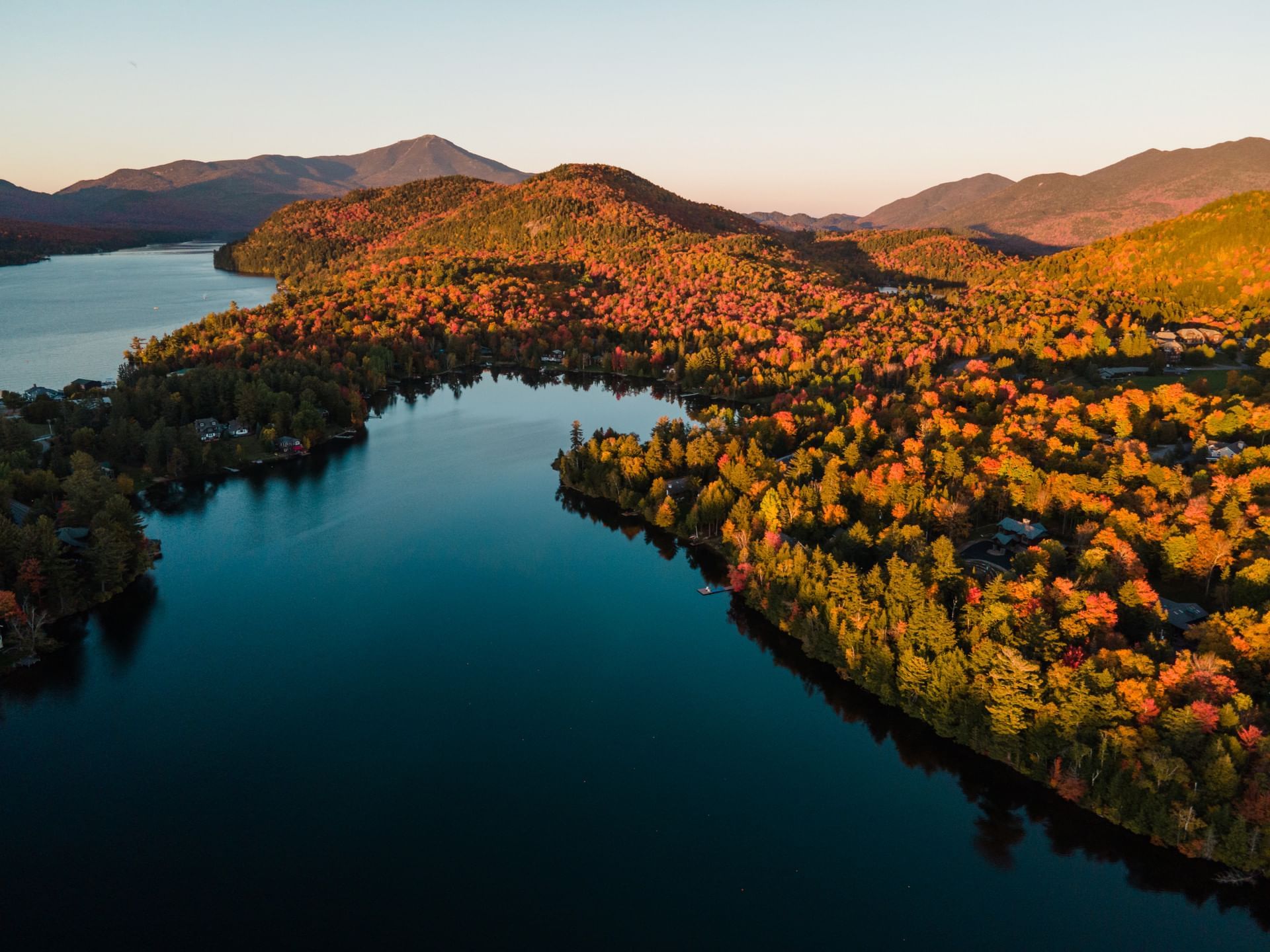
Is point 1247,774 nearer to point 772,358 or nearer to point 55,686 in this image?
point 55,686

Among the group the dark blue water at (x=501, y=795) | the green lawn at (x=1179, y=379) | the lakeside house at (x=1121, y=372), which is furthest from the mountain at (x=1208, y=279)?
the dark blue water at (x=501, y=795)

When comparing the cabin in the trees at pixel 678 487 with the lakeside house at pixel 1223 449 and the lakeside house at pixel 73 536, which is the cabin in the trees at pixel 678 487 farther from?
the lakeside house at pixel 1223 449

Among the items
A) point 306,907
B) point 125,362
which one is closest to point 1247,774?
point 306,907

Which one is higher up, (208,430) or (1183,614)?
(208,430)

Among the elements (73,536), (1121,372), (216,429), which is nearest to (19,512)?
(73,536)

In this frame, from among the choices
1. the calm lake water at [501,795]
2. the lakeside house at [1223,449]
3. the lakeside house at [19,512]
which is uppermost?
the lakeside house at [1223,449]

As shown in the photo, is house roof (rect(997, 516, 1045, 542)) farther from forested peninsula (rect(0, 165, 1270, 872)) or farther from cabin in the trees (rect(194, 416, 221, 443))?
cabin in the trees (rect(194, 416, 221, 443))

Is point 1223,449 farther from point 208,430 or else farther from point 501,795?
point 208,430
